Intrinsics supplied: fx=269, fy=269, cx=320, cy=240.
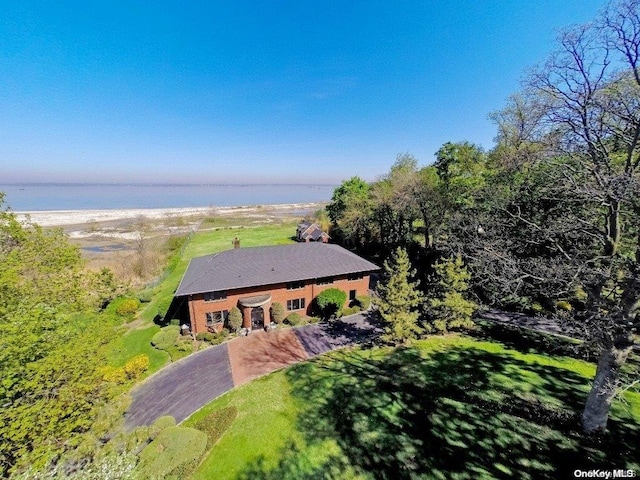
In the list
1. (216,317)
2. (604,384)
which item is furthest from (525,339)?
(216,317)

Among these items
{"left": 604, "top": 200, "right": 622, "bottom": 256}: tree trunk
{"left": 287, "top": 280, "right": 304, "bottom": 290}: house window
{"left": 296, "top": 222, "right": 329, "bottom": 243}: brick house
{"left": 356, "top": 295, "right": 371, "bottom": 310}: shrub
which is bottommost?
{"left": 356, "top": 295, "right": 371, "bottom": 310}: shrub

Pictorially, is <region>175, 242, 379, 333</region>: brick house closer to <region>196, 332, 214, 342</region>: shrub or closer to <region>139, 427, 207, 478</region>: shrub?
<region>196, 332, 214, 342</region>: shrub

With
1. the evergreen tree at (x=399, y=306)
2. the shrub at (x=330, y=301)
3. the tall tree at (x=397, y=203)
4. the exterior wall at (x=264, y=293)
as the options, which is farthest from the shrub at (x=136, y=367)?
the tall tree at (x=397, y=203)

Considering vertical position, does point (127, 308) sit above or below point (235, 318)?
below

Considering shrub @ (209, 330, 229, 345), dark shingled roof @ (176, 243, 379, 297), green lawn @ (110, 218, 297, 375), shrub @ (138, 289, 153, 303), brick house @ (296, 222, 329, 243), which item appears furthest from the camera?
brick house @ (296, 222, 329, 243)

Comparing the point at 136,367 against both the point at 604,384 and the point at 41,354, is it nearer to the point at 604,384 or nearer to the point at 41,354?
the point at 41,354

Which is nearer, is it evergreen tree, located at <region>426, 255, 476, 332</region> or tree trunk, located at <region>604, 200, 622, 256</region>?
tree trunk, located at <region>604, 200, 622, 256</region>

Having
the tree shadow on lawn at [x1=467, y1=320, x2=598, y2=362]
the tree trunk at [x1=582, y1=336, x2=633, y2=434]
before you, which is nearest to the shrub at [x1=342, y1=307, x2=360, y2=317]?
the tree shadow on lawn at [x1=467, y1=320, x2=598, y2=362]

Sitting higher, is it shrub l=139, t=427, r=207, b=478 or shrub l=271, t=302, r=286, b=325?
shrub l=271, t=302, r=286, b=325

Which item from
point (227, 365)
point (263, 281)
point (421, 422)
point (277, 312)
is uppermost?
point (263, 281)
